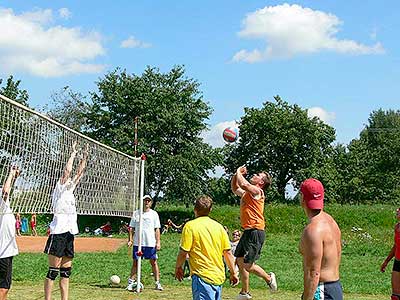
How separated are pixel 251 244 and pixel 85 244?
18.8m

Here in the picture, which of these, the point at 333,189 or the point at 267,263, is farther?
the point at 333,189

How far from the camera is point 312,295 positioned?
508 centimetres

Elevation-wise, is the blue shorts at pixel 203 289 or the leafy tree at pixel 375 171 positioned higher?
the leafy tree at pixel 375 171

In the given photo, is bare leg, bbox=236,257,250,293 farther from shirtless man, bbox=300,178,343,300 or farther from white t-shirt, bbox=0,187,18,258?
shirtless man, bbox=300,178,343,300

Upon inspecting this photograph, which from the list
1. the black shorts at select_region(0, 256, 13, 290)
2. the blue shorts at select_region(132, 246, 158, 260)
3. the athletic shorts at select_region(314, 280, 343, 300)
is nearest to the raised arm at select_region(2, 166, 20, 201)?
the black shorts at select_region(0, 256, 13, 290)

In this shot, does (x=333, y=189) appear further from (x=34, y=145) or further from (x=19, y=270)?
(x=34, y=145)

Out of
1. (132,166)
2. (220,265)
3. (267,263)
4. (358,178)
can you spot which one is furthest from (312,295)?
(358,178)

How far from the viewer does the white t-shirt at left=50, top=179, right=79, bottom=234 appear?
9.02 metres

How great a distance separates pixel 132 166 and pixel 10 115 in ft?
17.5

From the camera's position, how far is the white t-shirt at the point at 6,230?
26.8ft

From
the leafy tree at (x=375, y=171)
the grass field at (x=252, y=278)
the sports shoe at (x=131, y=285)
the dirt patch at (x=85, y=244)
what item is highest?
the leafy tree at (x=375, y=171)

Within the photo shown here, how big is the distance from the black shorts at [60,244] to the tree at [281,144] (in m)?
46.4

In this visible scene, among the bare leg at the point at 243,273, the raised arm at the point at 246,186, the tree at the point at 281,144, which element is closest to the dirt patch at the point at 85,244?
the bare leg at the point at 243,273

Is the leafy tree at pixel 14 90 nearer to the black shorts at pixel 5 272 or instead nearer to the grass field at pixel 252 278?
the grass field at pixel 252 278
